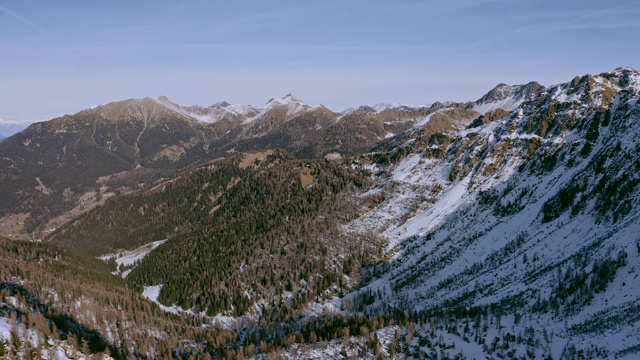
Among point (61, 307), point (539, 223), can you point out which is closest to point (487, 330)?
point (539, 223)

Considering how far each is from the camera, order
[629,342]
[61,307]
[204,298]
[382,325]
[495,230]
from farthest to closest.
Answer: [204,298] < [495,230] < [61,307] < [382,325] < [629,342]

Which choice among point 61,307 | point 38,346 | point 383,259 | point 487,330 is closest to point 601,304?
point 487,330

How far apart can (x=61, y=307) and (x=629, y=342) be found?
182 meters

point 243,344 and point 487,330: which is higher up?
point 487,330

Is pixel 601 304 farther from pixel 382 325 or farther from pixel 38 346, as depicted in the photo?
pixel 38 346

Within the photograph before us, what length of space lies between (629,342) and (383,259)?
4853 inches

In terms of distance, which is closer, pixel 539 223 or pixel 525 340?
pixel 525 340

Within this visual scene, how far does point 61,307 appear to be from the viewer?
15500 cm

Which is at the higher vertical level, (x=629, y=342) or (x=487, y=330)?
(x=629, y=342)

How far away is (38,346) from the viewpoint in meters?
115

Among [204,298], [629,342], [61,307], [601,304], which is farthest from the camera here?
[204,298]

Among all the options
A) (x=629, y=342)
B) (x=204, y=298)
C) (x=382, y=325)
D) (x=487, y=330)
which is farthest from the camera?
(x=204, y=298)

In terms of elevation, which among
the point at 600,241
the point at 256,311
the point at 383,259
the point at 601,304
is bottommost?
the point at 256,311

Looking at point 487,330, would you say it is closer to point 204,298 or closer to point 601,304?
point 601,304
